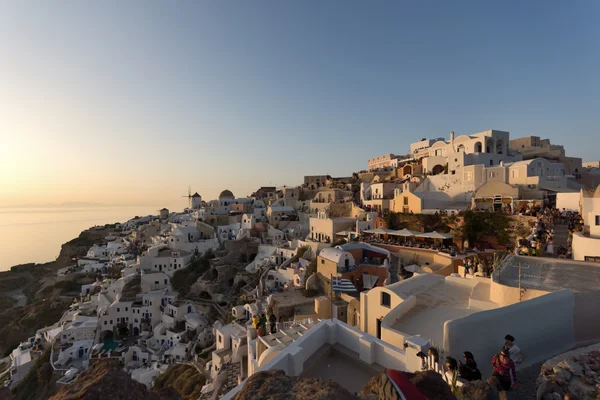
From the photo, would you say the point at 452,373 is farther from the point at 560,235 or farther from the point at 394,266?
the point at 394,266

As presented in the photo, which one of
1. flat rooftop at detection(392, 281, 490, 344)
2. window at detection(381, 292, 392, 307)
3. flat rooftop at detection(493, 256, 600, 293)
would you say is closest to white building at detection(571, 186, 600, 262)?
flat rooftop at detection(493, 256, 600, 293)

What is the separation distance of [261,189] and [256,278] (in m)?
38.5

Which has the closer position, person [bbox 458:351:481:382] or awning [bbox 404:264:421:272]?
person [bbox 458:351:481:382]

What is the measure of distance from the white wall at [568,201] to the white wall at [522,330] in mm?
17686

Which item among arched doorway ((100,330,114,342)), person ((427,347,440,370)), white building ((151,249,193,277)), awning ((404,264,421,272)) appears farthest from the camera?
white building ((151,249,193,277))

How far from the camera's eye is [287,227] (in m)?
40.3

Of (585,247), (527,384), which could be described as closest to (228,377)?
(527,384)

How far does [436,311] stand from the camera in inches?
333

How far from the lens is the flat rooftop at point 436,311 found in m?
7.61

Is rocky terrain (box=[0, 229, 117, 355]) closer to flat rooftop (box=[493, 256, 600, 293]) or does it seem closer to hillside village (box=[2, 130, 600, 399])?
hillside village (box=[2, 130, 600, 399])

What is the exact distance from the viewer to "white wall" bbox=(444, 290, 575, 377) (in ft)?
18.1

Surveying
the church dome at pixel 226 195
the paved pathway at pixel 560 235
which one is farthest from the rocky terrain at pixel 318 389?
the church dome at pixel 226 195

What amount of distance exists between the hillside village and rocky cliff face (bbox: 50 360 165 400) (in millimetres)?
159

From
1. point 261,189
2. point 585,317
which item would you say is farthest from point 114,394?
point 261,189
